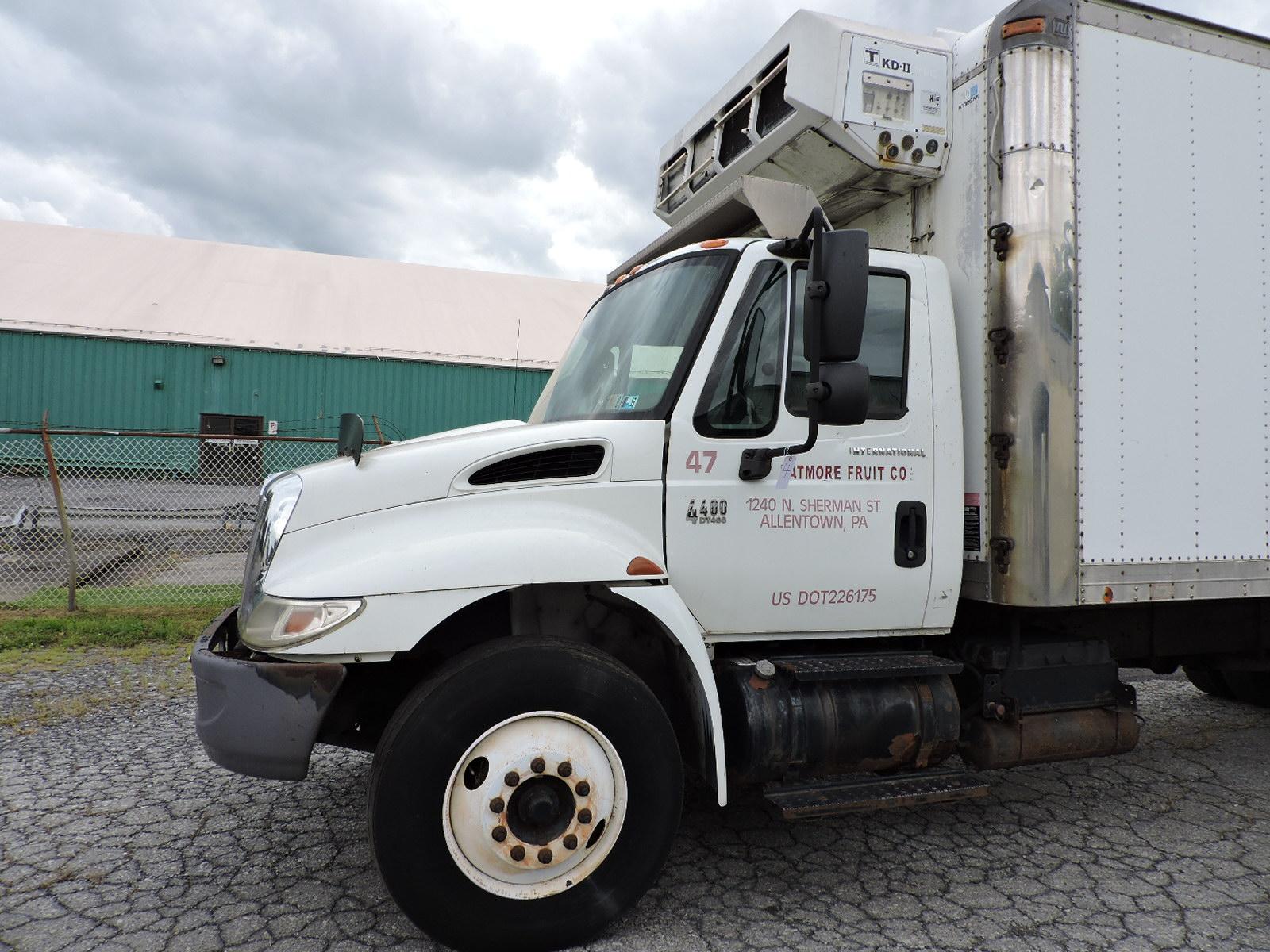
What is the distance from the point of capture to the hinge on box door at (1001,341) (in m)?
3.35

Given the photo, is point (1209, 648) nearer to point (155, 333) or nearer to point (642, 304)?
point (642, 304)

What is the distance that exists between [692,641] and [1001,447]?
1550 mm

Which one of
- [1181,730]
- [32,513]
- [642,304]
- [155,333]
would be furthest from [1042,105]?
[155,333]

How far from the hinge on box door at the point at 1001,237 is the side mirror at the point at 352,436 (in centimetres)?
260

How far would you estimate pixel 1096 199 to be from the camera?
338 centimetres

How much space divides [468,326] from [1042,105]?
23.7 metres

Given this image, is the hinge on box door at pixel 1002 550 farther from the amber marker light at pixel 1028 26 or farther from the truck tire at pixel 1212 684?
the truck tire at pixel 1212 684

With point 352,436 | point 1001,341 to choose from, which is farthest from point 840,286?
point 352,436

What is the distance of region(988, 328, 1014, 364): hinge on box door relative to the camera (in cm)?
335

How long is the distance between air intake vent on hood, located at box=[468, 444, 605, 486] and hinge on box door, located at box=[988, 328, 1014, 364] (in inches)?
67.4

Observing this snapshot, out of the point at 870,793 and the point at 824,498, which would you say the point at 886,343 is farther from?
the point at 870,793

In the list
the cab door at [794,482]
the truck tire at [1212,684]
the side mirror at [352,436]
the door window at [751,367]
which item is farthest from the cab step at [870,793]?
the truck tire at [1212,684]

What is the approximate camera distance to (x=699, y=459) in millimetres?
3049

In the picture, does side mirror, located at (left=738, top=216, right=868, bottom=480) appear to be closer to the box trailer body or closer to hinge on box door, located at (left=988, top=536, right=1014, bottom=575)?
→ the box trailer body
